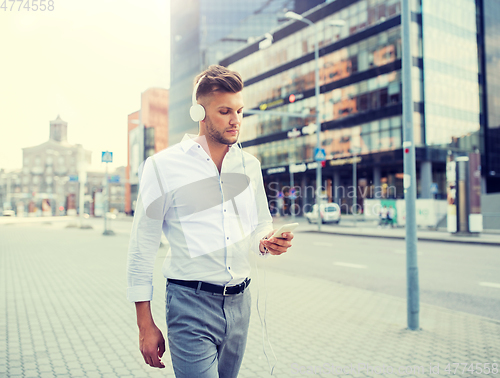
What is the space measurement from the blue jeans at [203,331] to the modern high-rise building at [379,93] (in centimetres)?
3701

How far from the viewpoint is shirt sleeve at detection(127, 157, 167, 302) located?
185 cm

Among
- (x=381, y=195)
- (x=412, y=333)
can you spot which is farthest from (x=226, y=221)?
(x=381, y=195)

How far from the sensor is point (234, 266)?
1.95 m

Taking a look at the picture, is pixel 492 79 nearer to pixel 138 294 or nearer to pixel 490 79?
pixel 490 79

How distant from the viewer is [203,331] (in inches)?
71.0

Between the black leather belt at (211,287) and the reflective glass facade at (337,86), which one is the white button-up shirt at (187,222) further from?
the reflective glass facade at (337,86)

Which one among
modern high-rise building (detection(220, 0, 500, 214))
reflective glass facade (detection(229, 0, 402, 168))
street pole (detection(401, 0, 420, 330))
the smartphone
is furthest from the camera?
reflective glass facade (detection(229, 0, 402, 168))

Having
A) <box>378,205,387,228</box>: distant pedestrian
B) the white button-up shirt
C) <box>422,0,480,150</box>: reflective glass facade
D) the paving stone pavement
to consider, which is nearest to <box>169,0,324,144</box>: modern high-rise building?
<box>422,0,480,150</box>: reflective glass facade

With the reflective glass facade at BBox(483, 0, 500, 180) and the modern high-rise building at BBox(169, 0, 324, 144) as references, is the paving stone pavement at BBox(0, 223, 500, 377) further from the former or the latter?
the modern high-rise building at BBox(169, 0, 324, 144)

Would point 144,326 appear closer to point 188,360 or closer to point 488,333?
point 188,360

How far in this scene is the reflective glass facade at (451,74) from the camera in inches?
1540

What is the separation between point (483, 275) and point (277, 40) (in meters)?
50.4

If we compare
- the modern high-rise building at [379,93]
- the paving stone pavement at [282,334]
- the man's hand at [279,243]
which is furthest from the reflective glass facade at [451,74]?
the man's hand at [279,243]

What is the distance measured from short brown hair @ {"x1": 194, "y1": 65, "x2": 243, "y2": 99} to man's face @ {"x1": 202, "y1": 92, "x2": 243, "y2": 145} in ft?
0.08
